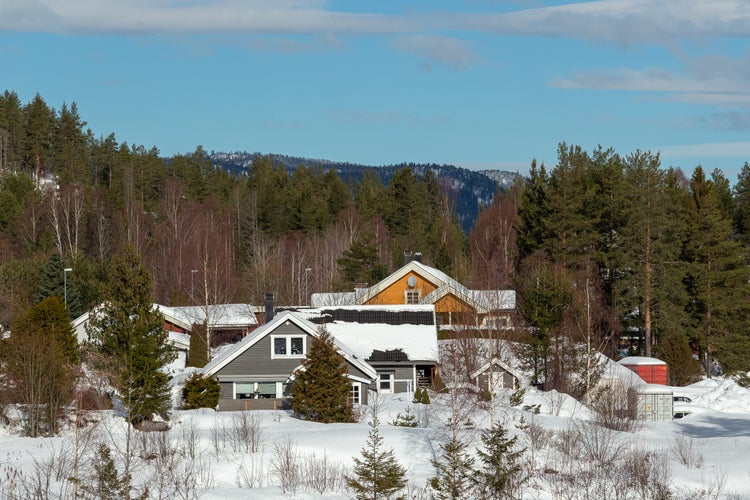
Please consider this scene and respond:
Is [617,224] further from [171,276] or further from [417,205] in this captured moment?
[417,205]

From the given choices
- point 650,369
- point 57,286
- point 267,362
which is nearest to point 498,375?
point 267,362

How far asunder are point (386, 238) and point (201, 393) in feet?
186

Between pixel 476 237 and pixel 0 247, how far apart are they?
4083 centimetres

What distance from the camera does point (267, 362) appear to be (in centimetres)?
4075

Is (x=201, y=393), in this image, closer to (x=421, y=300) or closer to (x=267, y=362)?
(x=267, y=362)

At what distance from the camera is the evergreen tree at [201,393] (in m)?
38.7

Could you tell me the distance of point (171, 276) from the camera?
273 feet

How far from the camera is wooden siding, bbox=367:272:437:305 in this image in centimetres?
6444

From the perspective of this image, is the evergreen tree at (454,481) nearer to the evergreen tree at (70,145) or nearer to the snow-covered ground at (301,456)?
the snow-covered ground at (301,456)

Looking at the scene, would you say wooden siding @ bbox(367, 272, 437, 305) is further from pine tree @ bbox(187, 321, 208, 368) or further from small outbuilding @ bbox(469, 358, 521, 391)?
small outbuilding @ bbox(469, 358, 521, 391)

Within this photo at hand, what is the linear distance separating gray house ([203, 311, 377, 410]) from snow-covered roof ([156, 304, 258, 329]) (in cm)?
1860

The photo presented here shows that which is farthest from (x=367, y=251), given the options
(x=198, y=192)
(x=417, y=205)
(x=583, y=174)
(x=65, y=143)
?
(x=65, y=143)

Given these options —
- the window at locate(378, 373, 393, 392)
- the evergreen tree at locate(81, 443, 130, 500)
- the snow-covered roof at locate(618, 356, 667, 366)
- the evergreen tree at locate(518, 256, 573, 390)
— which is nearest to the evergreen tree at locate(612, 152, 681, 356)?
the snow-covered roof at locate(618, 356, 667, 366)

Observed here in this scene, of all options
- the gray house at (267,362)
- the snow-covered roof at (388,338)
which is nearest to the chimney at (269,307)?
the snow-covered roof at (388,338)
